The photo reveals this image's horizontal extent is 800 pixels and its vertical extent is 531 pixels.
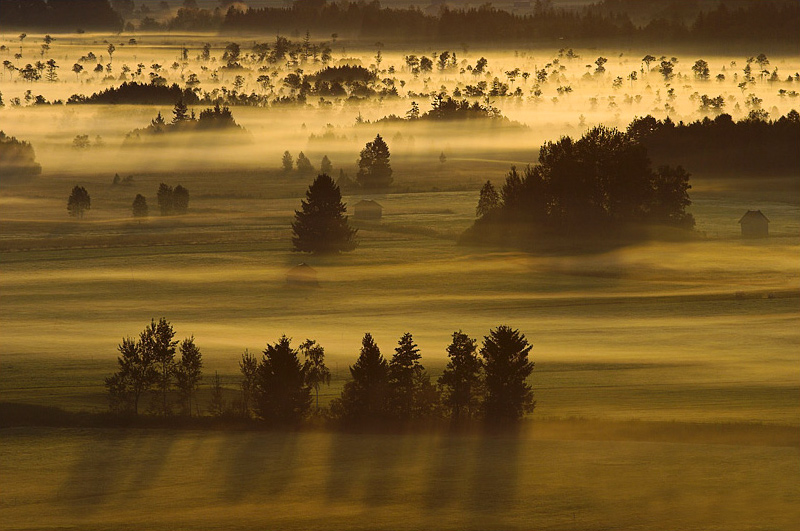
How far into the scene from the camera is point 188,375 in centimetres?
6450

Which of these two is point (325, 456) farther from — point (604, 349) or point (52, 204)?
point (52, 204)

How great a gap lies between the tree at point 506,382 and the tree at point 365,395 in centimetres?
490

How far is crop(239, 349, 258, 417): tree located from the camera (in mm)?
60938

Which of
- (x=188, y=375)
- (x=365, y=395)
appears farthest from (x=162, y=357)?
(x=365, y=395)

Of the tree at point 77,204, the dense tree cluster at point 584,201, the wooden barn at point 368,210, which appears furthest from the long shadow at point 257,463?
the tree at point 77,204

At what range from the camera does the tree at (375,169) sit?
7402 inches

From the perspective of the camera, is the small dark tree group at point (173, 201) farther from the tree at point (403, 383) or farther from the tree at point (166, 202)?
the tree at point (403, 383)

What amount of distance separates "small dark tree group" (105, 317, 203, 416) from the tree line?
5cm

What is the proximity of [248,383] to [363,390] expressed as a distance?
19.9 ft

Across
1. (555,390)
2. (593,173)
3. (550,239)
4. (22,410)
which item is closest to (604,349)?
(555,390)

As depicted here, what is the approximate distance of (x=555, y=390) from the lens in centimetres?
6372

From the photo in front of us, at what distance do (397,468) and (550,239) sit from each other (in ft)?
260

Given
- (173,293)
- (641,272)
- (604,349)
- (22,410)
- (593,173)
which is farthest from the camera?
(593,173)

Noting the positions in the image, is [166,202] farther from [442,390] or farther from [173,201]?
[442,390]
